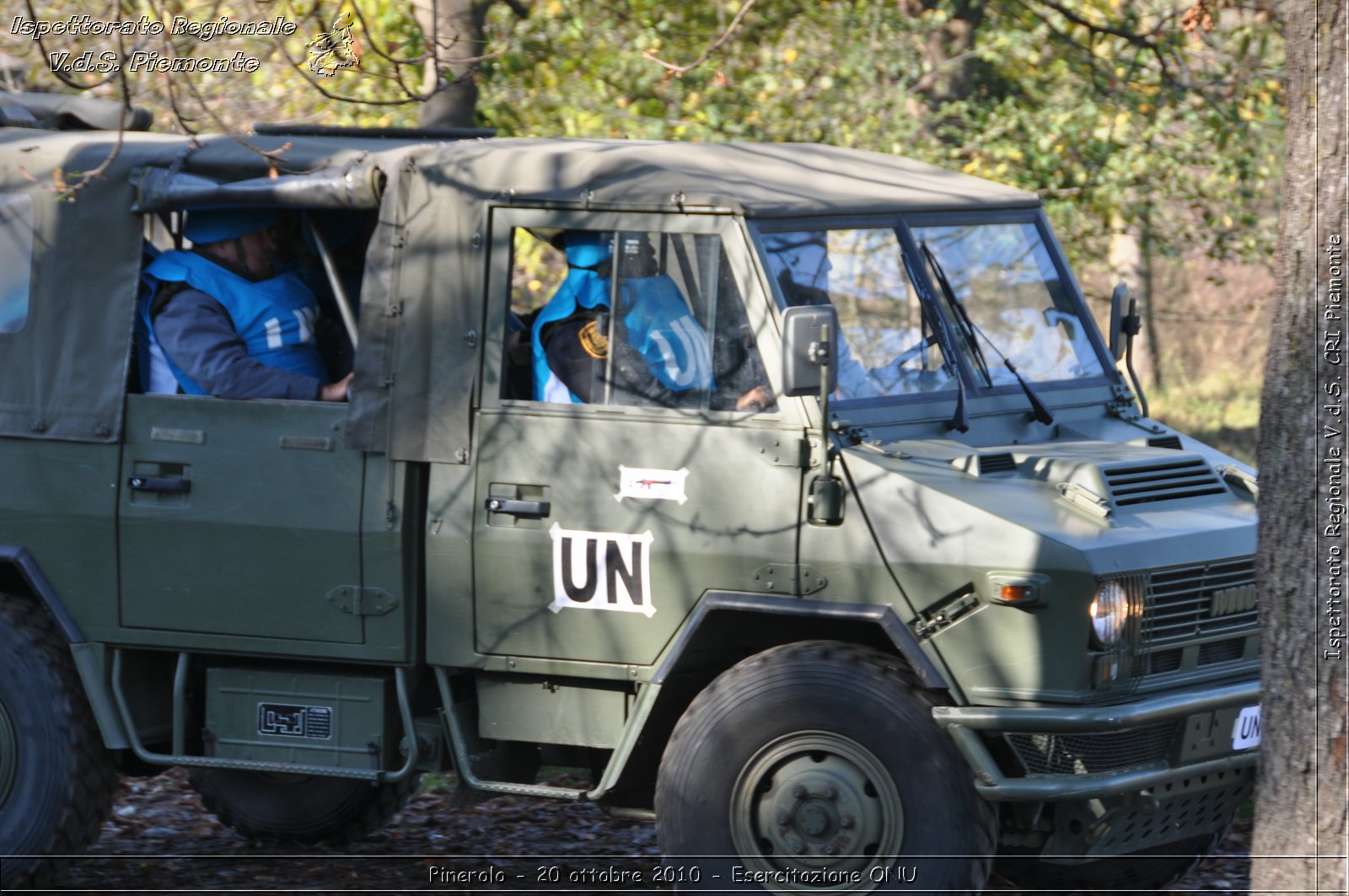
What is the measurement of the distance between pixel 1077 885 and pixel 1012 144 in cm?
669

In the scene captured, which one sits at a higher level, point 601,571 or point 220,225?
point 220,225

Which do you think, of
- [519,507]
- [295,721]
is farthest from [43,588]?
[519,507]

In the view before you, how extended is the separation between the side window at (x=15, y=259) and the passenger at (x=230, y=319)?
392 mm

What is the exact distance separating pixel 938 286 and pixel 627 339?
3.38 feet

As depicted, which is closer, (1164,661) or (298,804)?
(1164,661)

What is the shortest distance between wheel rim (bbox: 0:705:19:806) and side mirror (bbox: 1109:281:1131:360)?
3.90 meters

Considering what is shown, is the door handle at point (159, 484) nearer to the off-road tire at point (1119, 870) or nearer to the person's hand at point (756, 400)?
the person's hand at point (756, 400)

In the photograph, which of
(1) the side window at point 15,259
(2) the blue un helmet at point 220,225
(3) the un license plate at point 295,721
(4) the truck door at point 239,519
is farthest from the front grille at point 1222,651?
(1) the side window at point 15,259

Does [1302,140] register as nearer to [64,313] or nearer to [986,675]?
[986,675]

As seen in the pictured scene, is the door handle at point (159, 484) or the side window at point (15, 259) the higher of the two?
the side window at point (15, 259)

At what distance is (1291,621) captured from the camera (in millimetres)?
3988

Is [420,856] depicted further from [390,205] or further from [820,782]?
[390,205]

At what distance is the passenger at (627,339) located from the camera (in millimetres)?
4996

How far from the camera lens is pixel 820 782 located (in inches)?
187
